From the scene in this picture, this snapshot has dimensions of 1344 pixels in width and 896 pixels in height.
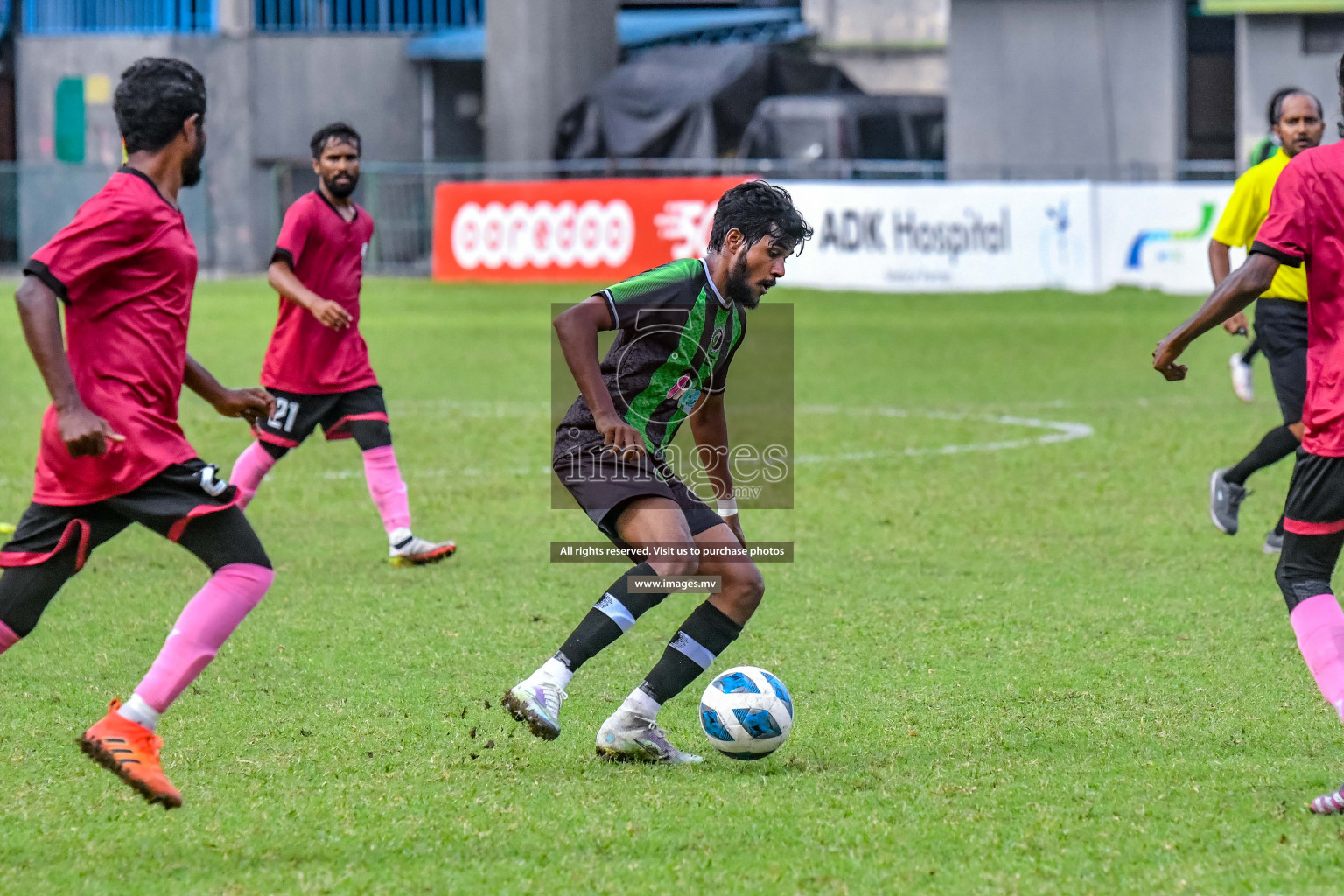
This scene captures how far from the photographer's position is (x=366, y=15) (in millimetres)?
41156

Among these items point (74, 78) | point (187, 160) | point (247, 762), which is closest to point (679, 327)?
point (187, 160)

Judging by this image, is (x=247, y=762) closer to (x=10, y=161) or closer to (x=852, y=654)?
(x=852, y=654)

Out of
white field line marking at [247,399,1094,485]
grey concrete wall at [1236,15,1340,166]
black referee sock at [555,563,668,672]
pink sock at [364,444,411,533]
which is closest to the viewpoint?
black referee sock at [555,563,668,672]

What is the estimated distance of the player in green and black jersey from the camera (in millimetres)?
5020

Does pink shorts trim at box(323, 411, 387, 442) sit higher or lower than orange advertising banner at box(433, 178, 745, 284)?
lower

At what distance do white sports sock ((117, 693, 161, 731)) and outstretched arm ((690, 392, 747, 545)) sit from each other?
1.80m

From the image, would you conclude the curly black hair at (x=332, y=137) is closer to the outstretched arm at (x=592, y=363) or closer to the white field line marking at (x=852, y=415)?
the white field line marking at (x=852, y=415)

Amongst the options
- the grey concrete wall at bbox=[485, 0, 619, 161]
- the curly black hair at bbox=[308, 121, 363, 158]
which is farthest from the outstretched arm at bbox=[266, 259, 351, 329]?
the grey concrete wall at bbox=[485, 0, 619, 161]

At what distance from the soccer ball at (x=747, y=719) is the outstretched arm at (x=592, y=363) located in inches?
30.3

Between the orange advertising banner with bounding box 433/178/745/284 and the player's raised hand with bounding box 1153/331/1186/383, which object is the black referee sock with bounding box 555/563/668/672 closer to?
Result: the player's raised hand with bounding box 1153/331/1186/383

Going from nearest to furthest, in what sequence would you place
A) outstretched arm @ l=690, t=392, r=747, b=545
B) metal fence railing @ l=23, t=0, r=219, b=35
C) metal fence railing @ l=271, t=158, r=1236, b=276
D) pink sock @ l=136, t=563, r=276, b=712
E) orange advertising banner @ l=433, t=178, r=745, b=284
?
pink sock @ l=136, t=563, r=276, b=712 < outstretched arm @ l=690, t=392, r=747, b=545 < orange advertising banner @ l=433, t=178, r=745, b=284 < metal fence railing @ l=271, t=158, r=1236, b=276 < metal fence railing @ l=23, t=0, r=219, b=35

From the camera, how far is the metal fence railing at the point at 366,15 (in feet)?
133

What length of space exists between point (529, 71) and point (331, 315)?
1120 inches

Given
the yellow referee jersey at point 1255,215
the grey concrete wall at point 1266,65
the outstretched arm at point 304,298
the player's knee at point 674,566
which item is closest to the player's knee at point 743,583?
the player's knee at point 674,566
